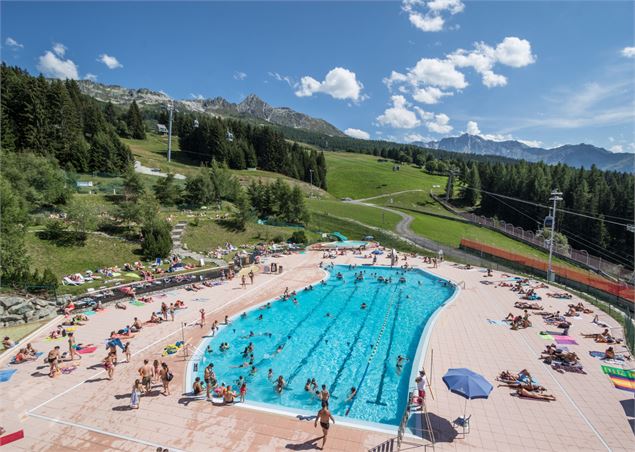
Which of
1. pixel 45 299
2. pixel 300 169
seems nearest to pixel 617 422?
pixel 45 299

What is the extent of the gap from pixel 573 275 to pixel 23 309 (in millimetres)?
47303

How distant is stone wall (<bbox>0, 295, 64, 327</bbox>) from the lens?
72.6 feet

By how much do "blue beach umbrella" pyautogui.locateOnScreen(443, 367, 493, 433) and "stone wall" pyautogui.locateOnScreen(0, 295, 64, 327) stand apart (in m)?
25.7

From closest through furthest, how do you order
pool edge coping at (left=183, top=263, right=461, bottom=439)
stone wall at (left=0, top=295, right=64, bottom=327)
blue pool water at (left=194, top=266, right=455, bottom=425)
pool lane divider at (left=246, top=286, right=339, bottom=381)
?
pool edge coping at (left=183, top=263, right=461, bottom=439) → blue pool water at (left=194, top=266, right=455, bottom=425) → pool lane divider at (left=246, top=286, right=339, bottom=381) → stone wall at (left=0, top=295, right=64, bottom=327)

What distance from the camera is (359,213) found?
73.4 metres

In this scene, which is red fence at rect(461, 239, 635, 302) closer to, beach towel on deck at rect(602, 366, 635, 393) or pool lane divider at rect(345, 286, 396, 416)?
beach towel on deck at rect(602, 366, 635, 393)

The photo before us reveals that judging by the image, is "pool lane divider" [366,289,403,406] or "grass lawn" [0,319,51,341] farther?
"grass lawn" [0,319,51,341]

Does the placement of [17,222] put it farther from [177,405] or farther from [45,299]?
[177,405]

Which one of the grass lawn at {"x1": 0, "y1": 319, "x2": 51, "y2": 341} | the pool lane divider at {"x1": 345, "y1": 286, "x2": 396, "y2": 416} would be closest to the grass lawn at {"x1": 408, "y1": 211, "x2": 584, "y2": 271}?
the pool lane divider at {"x1": 345, "y1": 286, "x2": 396, "y2": 416}

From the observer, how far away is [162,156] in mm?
91312

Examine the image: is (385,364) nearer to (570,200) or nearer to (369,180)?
(570,200)

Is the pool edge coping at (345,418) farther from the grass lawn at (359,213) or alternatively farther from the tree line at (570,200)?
the tree line at (570,200)

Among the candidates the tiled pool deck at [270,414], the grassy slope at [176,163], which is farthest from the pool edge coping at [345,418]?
the grassy slope at [176,163]

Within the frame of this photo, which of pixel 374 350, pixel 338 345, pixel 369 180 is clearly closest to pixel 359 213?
pixel 369 180
